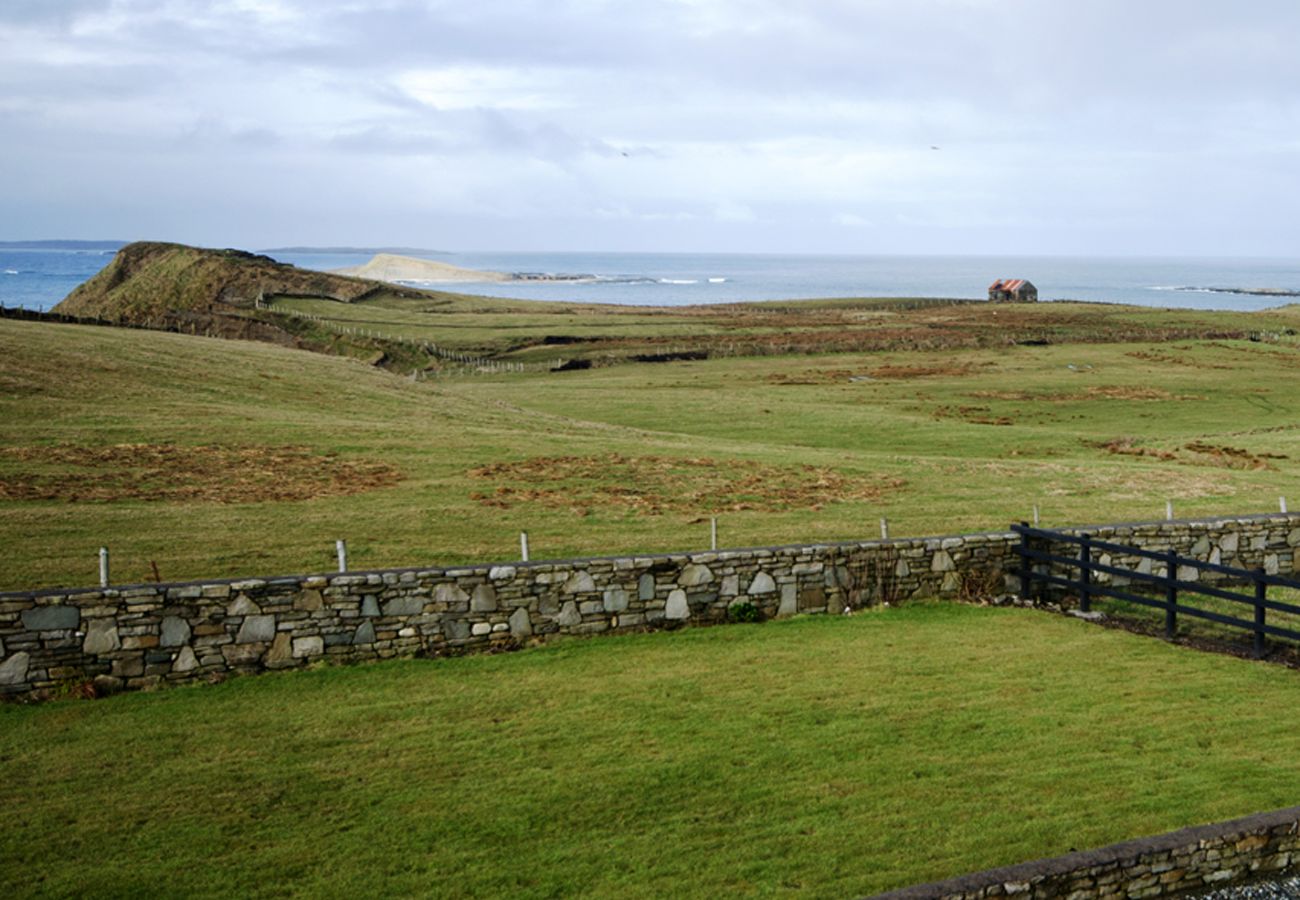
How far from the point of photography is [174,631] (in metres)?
15.6

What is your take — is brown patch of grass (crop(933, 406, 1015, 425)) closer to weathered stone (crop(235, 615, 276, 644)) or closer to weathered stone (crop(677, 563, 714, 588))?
weathered stone (crop(677, 563, 714, 588))

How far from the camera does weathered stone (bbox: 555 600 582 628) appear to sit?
17.9 m

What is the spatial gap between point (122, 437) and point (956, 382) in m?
48.9

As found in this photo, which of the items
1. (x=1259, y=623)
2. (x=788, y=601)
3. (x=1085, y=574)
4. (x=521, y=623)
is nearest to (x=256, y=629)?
(x=521, y=623)

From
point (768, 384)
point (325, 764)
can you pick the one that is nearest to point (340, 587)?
point (325, 764)

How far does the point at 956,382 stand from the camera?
67.3 meters

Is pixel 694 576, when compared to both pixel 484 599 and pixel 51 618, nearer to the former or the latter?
pixel 484 599

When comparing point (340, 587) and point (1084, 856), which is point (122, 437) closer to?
point (340, 587)

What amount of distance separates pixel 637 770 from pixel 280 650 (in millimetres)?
6192

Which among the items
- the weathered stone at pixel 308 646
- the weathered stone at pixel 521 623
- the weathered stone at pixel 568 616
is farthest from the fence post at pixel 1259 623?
the weathered stone at pixel 308 646

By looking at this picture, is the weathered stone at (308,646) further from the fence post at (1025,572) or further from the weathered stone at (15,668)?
the fence post at (1025,572)

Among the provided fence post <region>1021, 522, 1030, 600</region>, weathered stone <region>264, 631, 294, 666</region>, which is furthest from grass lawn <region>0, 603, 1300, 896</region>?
fence post <region>1021, 522, 1030, 600</region>

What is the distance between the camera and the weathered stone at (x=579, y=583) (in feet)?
59.1

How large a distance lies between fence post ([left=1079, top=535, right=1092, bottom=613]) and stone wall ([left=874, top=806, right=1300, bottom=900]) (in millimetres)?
8870
